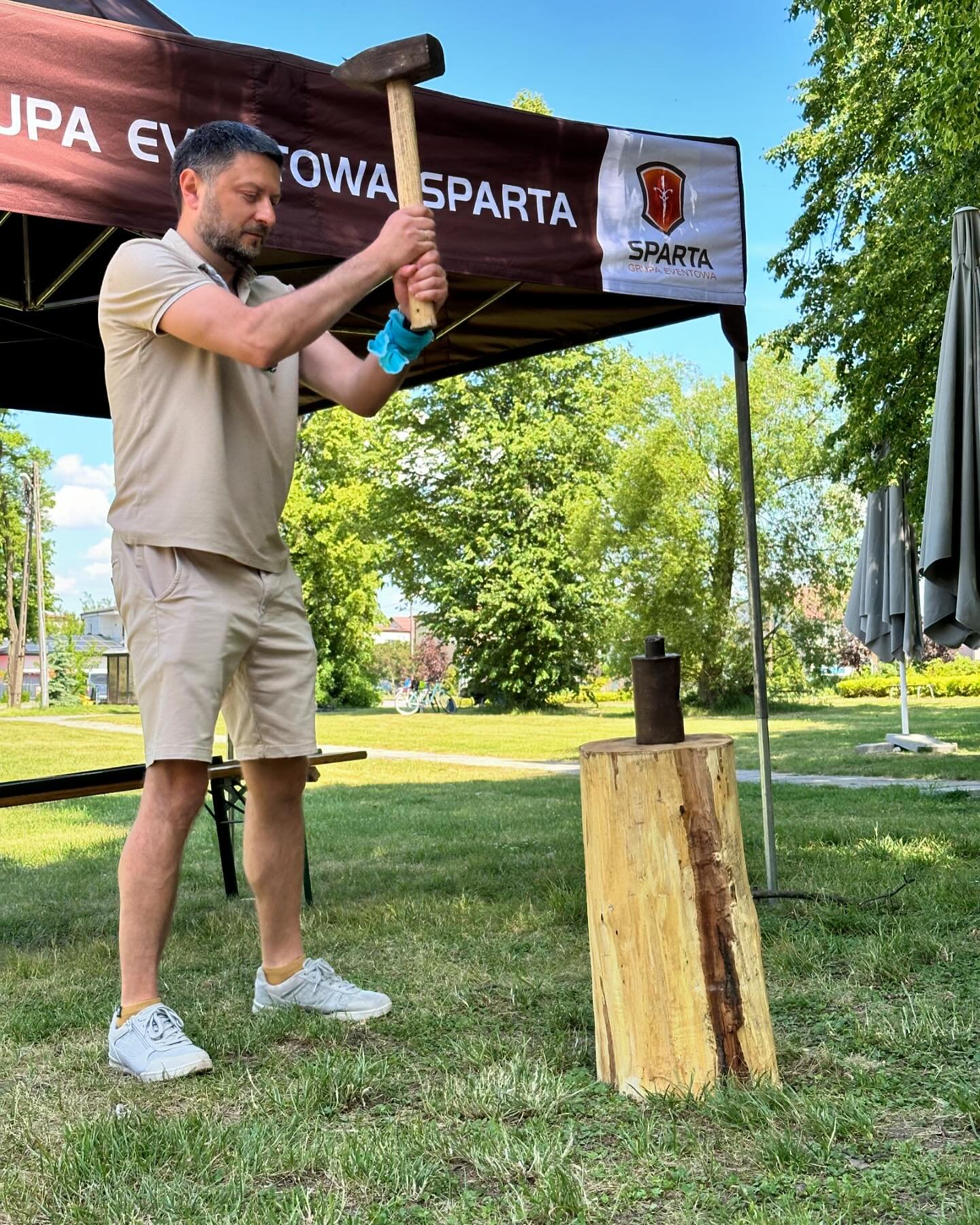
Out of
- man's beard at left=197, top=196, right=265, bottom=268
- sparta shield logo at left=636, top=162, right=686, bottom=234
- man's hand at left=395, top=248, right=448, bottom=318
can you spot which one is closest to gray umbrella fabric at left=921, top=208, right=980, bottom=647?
sparta shield logo at left=636, top=162, right=686, bottom=234

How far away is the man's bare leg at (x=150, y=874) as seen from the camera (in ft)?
9.64

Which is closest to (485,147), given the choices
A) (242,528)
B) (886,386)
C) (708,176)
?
(708,176)

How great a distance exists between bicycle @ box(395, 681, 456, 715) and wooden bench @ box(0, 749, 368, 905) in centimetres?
2850

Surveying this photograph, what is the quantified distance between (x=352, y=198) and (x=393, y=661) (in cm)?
6503

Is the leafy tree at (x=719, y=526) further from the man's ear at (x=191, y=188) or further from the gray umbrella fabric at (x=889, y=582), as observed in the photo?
the man's ear at (x=191, y=188)

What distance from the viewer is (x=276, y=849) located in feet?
10.9

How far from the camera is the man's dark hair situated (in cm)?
292

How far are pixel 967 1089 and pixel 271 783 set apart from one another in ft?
6.21

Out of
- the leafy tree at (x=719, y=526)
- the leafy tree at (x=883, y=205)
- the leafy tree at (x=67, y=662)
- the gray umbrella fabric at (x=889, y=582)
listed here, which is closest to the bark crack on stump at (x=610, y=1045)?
the leafy tree at (x=883, y=205)

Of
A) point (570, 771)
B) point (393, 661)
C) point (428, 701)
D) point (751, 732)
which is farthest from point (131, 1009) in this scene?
point (393, 661)

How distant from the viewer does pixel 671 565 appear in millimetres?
29812

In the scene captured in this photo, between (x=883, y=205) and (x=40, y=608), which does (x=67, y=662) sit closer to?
(x=40, y=608)

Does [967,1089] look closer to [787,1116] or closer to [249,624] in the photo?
[787,1116]

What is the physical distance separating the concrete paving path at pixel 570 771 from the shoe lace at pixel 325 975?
3.12 m
